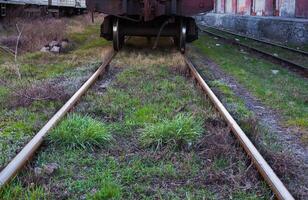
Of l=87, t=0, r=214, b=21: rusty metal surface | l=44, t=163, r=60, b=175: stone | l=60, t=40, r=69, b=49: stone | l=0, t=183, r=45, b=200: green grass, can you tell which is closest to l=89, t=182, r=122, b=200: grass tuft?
l=0, t=183, r=45, b=200: green grass

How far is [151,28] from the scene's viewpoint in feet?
36.5

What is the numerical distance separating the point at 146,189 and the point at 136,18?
7702mm

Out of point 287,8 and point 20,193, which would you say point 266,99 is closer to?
point 20,193

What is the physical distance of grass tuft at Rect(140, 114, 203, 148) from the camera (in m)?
4.56

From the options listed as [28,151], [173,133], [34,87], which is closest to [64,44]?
[34,87]

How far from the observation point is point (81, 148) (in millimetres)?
4453

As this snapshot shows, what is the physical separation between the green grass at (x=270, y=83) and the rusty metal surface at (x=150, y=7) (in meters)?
1.40

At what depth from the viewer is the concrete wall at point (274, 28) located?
53.4 feet

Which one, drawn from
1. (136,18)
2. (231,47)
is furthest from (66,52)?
(231,47)

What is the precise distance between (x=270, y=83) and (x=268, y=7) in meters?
14.7

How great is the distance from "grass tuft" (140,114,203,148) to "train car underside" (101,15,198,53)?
6190 millimetres

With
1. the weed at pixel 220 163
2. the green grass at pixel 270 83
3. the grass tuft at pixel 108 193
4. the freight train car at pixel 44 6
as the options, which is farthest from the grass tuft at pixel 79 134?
the freight train car at pixel 44 6

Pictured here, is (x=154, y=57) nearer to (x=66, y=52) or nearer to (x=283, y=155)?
(x=66, y=52)

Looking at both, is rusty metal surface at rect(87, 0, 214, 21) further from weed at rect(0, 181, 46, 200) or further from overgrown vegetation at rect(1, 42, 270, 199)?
weed at rect(0, 181, 46, 200)
